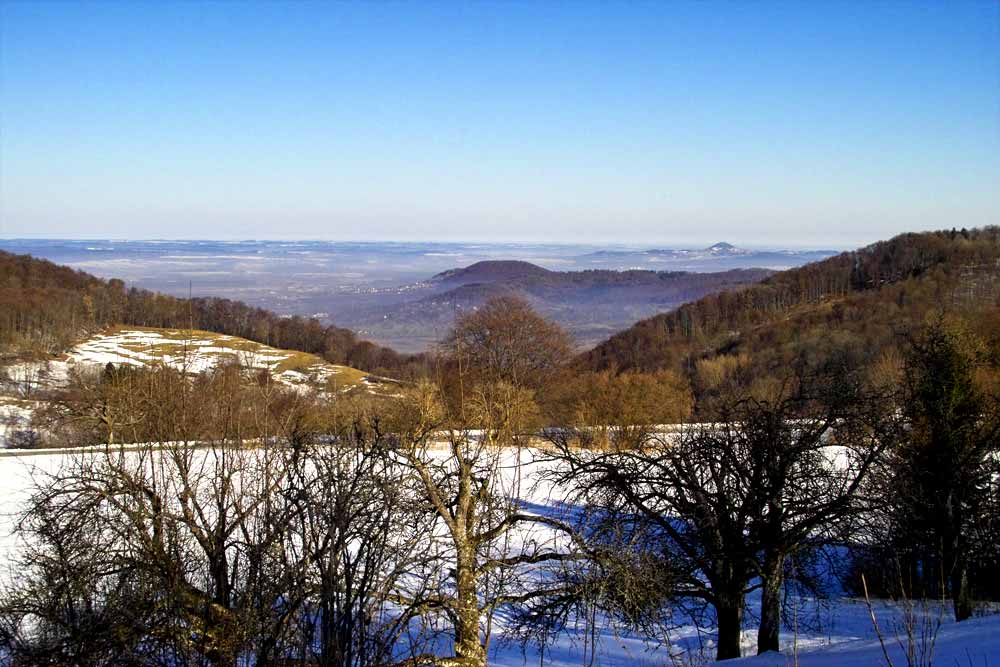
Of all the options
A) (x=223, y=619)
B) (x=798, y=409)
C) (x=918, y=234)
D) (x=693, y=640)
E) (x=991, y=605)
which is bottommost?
(x=693, y=640)

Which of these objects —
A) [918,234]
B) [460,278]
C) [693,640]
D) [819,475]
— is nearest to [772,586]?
[819,475]

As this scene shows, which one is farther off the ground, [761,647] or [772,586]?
[772,586]

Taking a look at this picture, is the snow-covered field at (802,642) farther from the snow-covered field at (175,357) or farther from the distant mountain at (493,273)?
the distant mountain at (493,273)

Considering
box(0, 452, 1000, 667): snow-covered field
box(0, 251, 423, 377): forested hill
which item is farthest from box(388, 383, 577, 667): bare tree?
box(0, 251, 423, 377): forested hill

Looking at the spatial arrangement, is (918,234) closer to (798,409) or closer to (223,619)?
(798,409)

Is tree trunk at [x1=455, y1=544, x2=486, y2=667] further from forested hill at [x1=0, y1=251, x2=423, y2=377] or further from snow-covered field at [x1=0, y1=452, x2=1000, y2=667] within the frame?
forested hill at [x1=0, y1=251, x2=423, y2=377]

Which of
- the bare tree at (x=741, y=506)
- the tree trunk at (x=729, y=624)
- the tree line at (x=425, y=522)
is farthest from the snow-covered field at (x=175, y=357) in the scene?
the tree trunk at (x=729, y=624)

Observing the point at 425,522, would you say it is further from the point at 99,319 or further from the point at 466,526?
the point at 99,319
